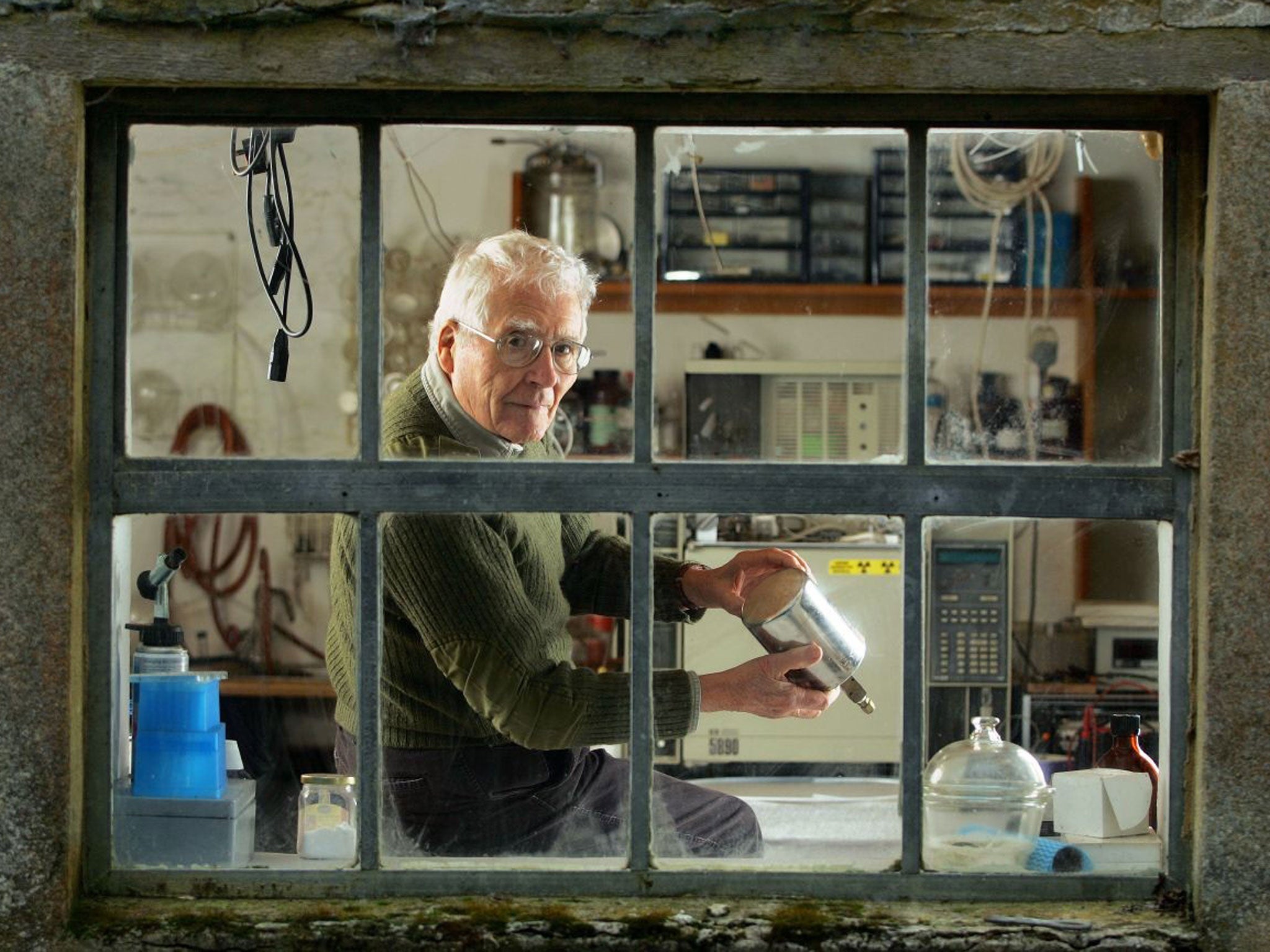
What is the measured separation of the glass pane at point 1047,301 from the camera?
226 cm

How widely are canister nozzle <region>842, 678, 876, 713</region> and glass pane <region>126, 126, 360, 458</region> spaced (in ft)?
2.61

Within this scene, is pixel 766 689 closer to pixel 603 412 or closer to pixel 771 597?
pixel 771 597

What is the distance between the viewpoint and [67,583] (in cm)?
213

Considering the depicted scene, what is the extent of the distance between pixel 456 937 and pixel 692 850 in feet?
1.17

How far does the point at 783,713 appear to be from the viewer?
2.39 metres

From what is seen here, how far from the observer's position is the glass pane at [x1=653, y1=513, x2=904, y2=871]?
2279 mm

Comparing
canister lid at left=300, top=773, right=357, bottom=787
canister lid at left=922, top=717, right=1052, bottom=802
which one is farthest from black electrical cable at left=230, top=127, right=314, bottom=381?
canister lid at left=922, top=717, right=1052, bottom=802

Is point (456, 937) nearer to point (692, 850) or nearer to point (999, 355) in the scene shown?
point (692, 850)

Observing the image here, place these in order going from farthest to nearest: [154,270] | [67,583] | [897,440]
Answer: [154,270] < [897,440] < [67,583]

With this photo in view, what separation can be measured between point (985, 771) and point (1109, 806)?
179 millimetres

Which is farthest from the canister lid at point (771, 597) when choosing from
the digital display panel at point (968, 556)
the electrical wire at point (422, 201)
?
the electrical wire at point (422, 201)

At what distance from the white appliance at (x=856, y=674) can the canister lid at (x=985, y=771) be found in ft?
0.24

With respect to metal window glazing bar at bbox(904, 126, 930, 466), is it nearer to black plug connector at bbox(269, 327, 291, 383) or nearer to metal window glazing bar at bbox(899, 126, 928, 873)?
metal window glazing bar at bbox(899, 126, 928, 873)

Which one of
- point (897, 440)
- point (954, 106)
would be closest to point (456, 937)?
point (897, 440)
